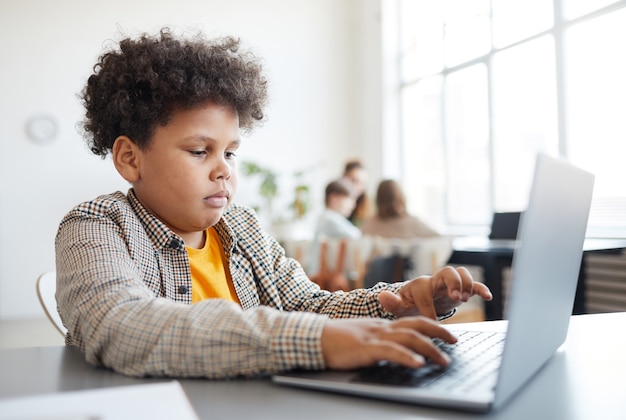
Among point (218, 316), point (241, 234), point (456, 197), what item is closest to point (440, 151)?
point (456, 197)

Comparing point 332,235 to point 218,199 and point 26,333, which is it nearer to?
point 26,333

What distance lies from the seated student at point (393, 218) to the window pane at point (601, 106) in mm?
1145

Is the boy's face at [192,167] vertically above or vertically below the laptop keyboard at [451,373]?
above

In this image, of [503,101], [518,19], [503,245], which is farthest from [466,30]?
[503,245]

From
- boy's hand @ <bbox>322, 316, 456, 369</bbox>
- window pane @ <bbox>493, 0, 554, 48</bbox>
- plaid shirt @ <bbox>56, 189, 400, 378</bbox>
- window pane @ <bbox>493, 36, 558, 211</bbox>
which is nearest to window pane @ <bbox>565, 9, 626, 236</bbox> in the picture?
window pane @ <bbox>493, 36, 558, 211</bbox>

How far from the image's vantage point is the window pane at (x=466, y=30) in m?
5.10

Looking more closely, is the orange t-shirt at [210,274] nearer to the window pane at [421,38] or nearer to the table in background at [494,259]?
the table in background at [494,259]

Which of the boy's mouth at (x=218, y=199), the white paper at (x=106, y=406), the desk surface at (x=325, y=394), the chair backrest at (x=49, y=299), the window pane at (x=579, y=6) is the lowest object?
the chair backrest at (x=49, y=299)

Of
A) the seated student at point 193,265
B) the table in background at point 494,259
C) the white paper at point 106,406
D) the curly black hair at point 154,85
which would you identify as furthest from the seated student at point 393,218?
the white paper at point 106,406

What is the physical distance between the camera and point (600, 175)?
Result: 12.6 feet

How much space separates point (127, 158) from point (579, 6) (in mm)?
3910

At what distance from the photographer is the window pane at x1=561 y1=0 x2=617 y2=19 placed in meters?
3.87

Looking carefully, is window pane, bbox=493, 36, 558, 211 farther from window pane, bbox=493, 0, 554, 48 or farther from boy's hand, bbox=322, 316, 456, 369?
boy's hand, bbox=322, 316, 456, 369

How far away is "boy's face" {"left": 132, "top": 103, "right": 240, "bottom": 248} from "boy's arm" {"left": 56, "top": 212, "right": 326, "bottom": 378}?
33 cm
